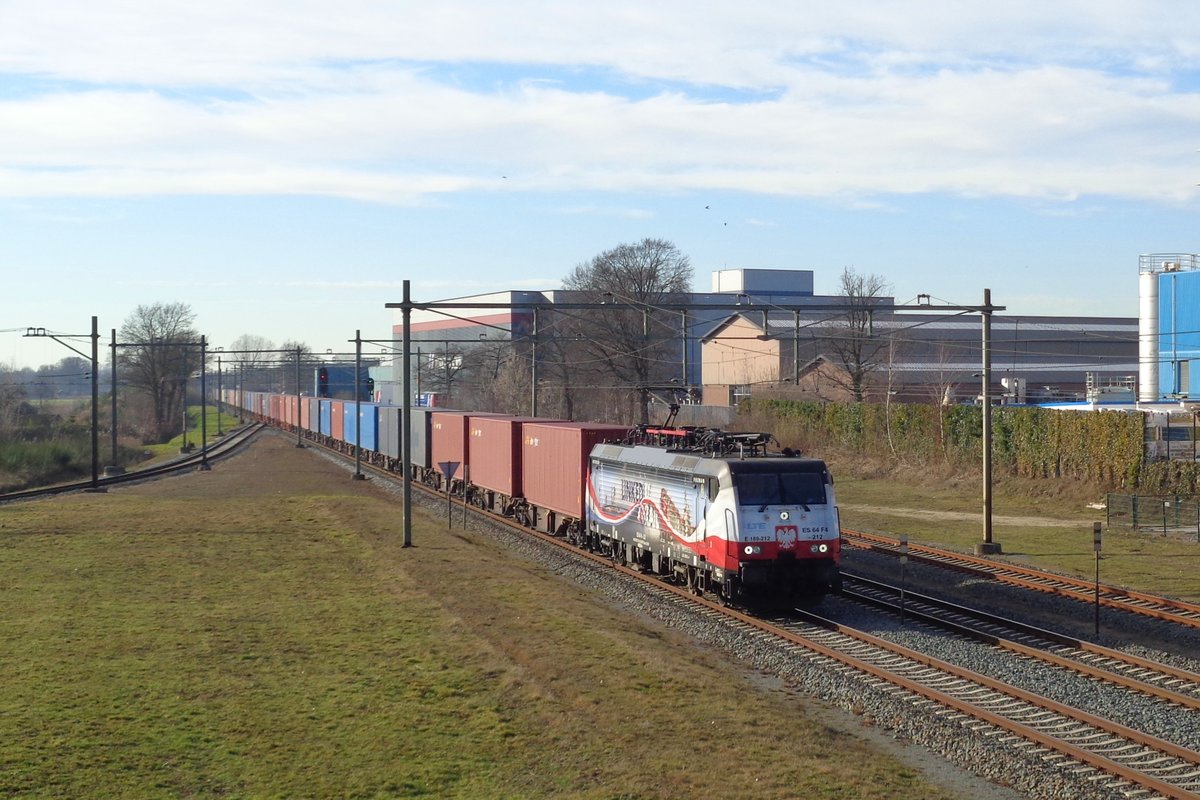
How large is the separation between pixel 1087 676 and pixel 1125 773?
478 centimetres

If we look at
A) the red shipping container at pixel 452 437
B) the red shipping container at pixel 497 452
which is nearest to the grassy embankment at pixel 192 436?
the red shipping container at pixel 452 437

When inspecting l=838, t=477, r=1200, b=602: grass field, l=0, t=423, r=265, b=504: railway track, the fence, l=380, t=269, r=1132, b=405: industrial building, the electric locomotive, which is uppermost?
l=380, t=269, r=1132, b=405: industrial building

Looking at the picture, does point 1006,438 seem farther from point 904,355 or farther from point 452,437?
point 904,355

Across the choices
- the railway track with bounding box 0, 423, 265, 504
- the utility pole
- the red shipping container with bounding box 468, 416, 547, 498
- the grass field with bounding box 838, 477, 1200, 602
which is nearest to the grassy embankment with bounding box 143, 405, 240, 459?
the railway track with bounding box 0, 423, 265, 504

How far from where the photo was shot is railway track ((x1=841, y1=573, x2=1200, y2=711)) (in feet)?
50.5

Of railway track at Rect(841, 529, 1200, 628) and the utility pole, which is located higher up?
the utility pole

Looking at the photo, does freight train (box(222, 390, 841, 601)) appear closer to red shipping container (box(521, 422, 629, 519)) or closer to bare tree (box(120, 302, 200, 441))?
red shipping container (box(521, 422, 629, 519))

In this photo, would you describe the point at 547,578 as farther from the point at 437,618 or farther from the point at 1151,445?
the point at 1151,445

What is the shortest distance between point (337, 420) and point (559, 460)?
46579 mm

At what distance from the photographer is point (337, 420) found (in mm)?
74562

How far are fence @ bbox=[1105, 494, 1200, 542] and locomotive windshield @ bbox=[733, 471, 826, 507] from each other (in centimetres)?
1513

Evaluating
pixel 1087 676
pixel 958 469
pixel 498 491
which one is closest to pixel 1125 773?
pixel 1087 676

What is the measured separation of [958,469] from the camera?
1850 inches

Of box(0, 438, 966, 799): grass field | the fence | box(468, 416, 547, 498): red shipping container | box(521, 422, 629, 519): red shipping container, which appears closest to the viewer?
box(0, 438, 966, 799): grass field
